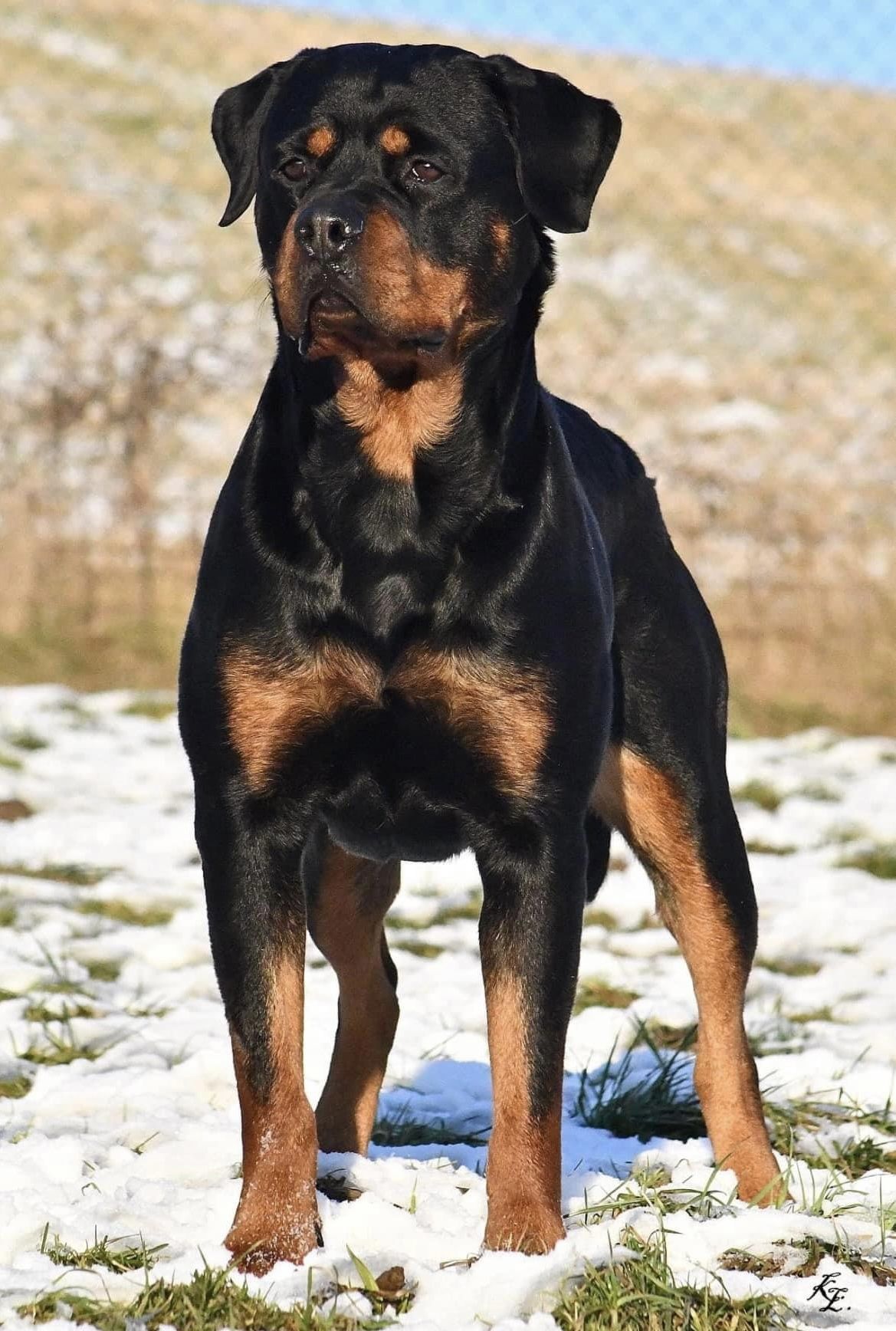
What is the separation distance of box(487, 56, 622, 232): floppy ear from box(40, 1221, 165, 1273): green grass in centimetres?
169

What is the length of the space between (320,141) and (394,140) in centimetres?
12

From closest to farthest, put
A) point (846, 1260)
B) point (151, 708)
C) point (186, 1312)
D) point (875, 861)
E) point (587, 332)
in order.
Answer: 1. point (186, 1312)
2. point (846, 1260)
3. point (875, 861)
4. point (151, 708)
5. point (587, 332)

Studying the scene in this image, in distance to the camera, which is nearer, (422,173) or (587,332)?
(422,173)

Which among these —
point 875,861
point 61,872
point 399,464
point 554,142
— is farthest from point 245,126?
point 875,861

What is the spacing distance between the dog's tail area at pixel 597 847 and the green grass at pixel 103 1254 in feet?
3.55

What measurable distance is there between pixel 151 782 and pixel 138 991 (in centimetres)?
233

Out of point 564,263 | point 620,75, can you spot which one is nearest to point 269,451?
point 564,263

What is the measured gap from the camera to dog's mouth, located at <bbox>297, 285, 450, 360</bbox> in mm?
2576

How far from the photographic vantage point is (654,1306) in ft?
7.67

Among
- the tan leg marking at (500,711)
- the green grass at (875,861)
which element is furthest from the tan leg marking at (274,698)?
the green grass at (875,861)

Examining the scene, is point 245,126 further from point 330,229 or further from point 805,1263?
point 805,1263

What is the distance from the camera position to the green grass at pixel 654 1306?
2.30 meters

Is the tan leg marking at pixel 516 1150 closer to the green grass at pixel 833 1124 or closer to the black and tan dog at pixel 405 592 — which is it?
the black and tan dog at pixel 405 592

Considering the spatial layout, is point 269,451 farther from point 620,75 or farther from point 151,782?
point 620,75
